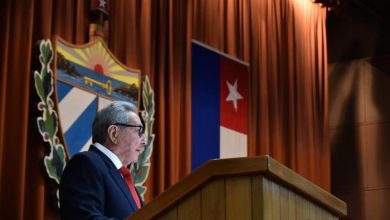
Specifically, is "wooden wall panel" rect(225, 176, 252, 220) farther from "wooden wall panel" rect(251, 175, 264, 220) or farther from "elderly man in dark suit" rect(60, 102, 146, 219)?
"elderly man in dark suit" rect(60, 102, 146, 219)

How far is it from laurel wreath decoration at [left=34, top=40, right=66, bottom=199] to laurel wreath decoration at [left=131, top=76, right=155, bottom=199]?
0.82 m

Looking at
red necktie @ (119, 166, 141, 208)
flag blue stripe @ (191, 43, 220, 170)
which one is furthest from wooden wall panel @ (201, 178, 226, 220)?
flag blue stripe @ (191, 43, 220, 170)

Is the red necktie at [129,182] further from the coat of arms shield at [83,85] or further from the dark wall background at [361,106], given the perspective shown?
the dark wall background at [361,106]

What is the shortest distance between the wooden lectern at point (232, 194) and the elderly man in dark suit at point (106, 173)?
0.51 m

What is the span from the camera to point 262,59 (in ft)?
24.1

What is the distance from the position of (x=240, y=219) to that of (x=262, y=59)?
5.52 meters

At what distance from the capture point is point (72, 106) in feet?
15.9

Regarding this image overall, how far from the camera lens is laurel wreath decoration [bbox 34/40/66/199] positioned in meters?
4.61

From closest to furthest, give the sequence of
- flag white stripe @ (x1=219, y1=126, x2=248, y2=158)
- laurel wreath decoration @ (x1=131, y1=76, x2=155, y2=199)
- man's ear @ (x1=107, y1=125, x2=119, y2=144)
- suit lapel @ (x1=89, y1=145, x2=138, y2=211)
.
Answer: suit lapel @ (x1=89, y1=145, x2=138, y2=211) < man's ear @ (x1=107, y1=125, x2=119, y2=144) < laurel wreath decoration @ (x1=131, y1=76, x2=155, y2=199) < flag white stripe @ (x1=219, y1=126, x2=248, y2=158)

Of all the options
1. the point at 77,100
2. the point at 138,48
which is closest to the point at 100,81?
the point at 77,100

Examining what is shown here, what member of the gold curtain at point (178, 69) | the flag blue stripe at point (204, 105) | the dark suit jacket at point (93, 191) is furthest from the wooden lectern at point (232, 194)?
the flag blue stripe at point (204, 105)

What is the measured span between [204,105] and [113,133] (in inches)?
143

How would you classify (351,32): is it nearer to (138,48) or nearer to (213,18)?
(213,18)

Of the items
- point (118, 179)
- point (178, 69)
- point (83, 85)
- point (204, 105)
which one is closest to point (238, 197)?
point (118, 179)
